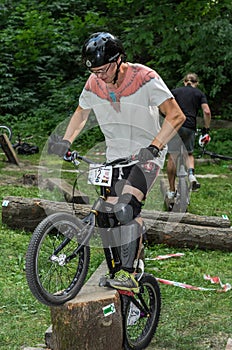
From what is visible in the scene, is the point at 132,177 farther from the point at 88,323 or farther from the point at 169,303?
the point at 169,303

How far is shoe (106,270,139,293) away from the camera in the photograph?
4133mm

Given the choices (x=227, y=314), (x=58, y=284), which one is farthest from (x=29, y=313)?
(x=227, y=314)

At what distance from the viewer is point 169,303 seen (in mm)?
Answer: 5215

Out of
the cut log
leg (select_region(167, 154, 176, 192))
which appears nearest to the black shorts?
the cut log

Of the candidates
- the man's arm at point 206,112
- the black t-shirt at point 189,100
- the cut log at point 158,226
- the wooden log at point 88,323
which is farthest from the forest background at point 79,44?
the wooden log at point 88,323

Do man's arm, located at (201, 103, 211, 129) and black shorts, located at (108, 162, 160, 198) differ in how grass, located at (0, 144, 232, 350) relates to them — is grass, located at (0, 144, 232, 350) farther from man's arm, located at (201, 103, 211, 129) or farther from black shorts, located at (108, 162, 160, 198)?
man's arm, located at (201, 103, 211, 129)

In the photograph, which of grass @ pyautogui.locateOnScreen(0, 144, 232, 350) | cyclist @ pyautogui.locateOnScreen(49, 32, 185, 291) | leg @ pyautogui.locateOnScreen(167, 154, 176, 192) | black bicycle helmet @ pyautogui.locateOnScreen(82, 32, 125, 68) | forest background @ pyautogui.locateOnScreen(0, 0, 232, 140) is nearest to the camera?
black bicycle helmet @ pyautogui.locateOnScreen(82, 32, 125, 68)

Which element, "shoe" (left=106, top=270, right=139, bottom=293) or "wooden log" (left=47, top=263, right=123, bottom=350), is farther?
"shoe" (left=106, top=270, right=139, bottom=293)

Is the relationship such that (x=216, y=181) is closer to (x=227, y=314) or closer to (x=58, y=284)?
(x=227, y=314)

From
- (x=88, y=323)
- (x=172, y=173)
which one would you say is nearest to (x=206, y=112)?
(x=172, y=173)

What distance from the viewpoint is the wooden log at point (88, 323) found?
3.94 metres

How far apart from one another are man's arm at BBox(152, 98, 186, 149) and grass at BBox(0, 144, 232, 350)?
98cm

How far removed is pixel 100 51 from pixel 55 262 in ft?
4.49

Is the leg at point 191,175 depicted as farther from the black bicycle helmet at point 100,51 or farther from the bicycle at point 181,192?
the black bicycle helmet at point 100,51
